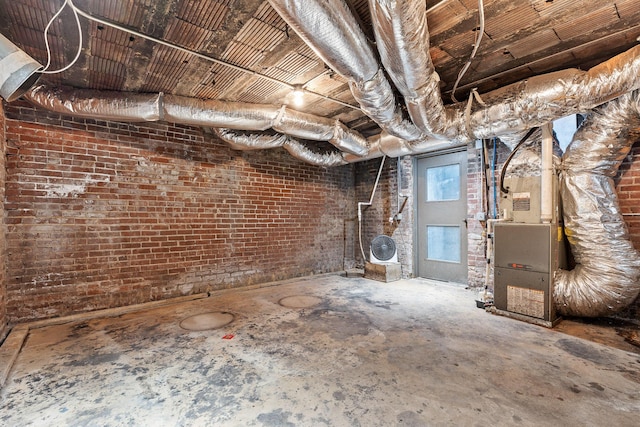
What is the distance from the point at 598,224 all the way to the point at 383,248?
2.58 meters

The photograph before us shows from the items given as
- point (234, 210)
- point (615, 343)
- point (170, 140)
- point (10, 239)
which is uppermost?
point (170, 140)

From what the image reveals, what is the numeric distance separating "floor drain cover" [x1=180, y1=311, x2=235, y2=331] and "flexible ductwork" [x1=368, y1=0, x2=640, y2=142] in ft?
8.66

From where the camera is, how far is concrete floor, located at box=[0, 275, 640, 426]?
1.50 metres

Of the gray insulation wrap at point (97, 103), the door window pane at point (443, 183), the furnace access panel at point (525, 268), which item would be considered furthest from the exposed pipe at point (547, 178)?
the gray insulation wrap at point (97, 103)

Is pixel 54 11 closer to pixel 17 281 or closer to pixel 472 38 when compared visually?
pixel 17 281

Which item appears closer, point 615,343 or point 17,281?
point 615,343

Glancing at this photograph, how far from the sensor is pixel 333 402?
5.24 feet

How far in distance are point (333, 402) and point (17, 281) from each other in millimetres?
3175

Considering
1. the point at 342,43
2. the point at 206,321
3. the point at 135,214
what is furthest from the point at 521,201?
the point at 135,214

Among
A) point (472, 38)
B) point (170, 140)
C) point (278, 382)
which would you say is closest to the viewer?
point (278, 382)

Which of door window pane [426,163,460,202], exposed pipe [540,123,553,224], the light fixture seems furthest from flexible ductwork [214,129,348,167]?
exposed pipe [540,123,553,224]

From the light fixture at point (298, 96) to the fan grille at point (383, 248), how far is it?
2465mm

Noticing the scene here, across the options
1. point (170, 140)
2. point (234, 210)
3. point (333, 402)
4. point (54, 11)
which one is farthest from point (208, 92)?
point (333, 402)

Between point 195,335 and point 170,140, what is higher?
point 170,140
